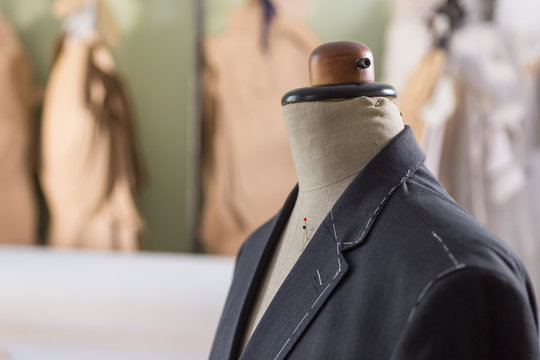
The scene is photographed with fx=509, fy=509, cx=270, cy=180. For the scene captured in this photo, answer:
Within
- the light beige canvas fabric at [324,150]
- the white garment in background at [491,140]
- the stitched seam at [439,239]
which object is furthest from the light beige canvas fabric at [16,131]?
the stitched seam at [439,239]

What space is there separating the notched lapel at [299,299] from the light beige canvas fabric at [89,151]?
1718mm

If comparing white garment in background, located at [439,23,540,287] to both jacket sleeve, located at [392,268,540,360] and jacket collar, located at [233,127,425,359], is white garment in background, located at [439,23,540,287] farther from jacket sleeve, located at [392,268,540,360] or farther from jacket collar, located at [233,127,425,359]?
jacket sleeve, located at [392,268,540,360]

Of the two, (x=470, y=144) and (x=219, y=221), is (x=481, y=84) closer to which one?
(x=470, y=144)

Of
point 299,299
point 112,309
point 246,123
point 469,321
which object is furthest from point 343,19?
point 469,321

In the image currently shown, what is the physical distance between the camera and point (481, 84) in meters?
1.80

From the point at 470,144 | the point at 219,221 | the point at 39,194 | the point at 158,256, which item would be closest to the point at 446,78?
the point at 470,144

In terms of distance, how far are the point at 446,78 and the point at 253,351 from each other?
1514 mm

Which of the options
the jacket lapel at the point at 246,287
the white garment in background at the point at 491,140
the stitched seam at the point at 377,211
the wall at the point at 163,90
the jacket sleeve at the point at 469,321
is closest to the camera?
the jacket sleeve at the point at 469,321

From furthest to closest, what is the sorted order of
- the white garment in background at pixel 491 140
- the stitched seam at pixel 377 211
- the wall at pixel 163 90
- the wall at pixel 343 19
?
the wall at pixel 163 90 < the wall at pixel 343 19 < the white garment in background at pixel 491 140 < the stitched seam at pixel 377 211

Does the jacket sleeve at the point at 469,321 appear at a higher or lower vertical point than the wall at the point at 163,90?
lower

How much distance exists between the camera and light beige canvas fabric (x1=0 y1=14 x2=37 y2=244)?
2258 millimetres

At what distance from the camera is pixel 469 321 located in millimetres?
407

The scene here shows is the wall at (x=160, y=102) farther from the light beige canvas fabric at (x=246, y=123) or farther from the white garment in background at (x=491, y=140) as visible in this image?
the white garment in background at (x=491, y=140)

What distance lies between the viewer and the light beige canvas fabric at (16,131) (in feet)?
7.41
